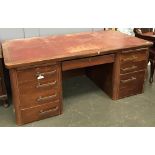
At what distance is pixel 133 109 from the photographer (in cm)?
233

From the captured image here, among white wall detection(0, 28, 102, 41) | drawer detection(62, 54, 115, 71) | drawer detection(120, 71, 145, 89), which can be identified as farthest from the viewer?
white wall detection(0, 28, 102, 41)

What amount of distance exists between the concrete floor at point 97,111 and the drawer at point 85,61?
508 mm

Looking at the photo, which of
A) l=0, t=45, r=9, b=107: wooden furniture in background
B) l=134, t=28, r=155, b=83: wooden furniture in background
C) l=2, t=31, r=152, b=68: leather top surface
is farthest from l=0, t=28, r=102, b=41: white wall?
l=134, t=28, r=155, b=83: wooden furniture in background

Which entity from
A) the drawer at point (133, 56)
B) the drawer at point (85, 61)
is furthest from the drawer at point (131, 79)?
the drawer at point (85, 61)

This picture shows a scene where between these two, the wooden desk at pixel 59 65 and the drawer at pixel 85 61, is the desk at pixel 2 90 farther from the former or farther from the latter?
the drawer at pixel 85 61

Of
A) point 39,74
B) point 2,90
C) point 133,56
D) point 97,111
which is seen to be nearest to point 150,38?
point 133,56

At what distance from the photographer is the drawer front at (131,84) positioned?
7.90 feet

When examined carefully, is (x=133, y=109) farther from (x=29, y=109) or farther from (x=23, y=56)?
(x=23, y=56)

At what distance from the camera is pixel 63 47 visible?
2.18 m

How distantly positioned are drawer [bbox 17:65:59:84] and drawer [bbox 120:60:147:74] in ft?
2.48

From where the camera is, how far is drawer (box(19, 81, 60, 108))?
1937mm

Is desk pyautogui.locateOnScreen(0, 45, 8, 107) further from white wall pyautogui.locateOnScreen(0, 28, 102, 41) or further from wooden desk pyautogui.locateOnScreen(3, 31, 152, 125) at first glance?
white wall pyautogui.locateOnScreen(0, 28, 102, 41)

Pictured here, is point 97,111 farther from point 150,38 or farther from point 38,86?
point 150,38
